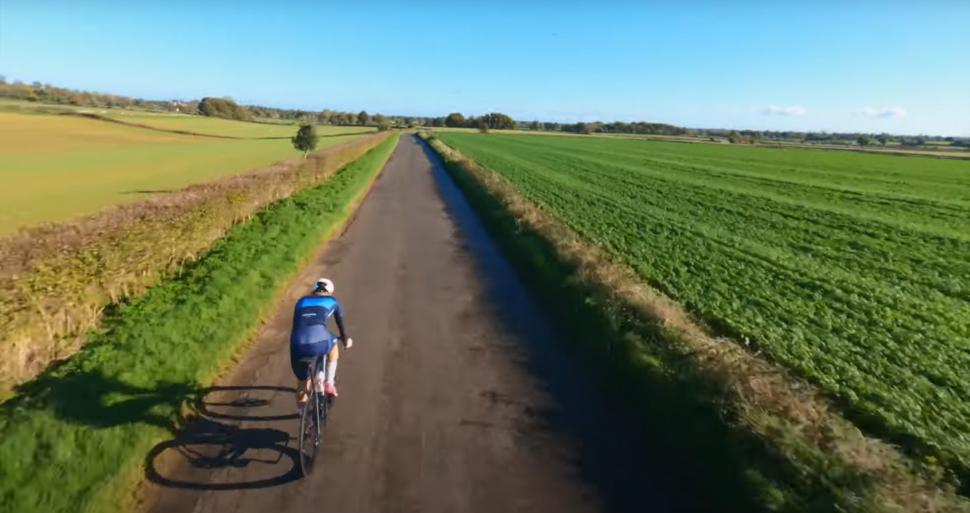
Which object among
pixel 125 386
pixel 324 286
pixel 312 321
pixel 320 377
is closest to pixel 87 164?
pixel 125 386

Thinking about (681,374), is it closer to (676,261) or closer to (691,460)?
(691,460)

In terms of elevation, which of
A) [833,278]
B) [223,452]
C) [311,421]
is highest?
[311,421]

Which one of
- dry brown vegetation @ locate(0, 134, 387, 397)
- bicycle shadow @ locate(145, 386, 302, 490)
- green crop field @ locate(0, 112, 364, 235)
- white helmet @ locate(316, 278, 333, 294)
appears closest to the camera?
bicycle shadow @ locate(145, 386, 302, 490)

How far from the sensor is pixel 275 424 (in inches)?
310

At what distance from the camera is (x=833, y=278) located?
595 inches

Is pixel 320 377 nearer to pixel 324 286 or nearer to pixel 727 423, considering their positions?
pixel 324 286

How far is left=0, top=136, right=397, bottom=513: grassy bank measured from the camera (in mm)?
6043

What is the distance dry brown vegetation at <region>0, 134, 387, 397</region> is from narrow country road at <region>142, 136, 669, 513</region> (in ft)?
9.59

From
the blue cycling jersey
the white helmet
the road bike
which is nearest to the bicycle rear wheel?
the road bike

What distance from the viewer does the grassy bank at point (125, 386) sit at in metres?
6.04

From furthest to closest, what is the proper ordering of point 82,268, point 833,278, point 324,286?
point 833,278 < point 82,268 < point 324,286

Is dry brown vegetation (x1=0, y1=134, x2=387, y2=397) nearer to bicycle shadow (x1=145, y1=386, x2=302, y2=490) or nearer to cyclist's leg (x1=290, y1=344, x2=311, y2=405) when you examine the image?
bicycle shadow (x1=145, y1=386, x2=302, y2=490)

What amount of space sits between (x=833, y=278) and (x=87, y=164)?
58.3 m

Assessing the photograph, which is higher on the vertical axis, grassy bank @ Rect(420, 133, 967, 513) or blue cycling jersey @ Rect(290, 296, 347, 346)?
blue cycling jersey @ Rect(290, 296, 347, 346)
